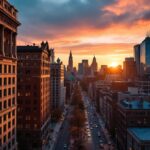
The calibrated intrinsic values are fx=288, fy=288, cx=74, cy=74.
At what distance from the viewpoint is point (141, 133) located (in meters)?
94.0

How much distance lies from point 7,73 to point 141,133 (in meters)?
49.0

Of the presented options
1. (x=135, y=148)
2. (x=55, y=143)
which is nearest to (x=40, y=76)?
(x=55, y=143)

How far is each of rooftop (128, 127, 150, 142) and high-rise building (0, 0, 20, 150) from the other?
3749 centimetres

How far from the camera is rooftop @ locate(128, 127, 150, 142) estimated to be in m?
86.3

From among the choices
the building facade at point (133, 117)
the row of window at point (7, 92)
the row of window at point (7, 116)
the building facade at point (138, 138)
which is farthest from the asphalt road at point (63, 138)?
the row of window at point (7, 92)

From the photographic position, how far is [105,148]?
119938mm

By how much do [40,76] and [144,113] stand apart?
44245 millimetres

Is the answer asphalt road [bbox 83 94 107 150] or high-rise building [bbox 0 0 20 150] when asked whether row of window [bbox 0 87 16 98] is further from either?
asphalt road [bbox 83 94 107 150]

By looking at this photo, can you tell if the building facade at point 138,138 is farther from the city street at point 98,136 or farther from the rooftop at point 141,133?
the city street at point 98,136

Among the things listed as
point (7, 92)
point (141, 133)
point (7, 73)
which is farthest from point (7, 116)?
point (141, 133)

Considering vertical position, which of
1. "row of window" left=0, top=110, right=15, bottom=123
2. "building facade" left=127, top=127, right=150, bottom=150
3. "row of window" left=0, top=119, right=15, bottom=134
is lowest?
"building facade" left=127, top=127, right=150, bottom=150

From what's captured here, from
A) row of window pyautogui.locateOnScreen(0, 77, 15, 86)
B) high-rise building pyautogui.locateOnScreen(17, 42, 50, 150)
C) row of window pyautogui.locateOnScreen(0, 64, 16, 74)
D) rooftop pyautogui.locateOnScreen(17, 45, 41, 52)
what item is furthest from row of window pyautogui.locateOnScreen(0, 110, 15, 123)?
rooftop pyautogui.locateOnScreen(17, 45, 41, 52)

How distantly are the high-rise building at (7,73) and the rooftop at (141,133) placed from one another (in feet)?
123

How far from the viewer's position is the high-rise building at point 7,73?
6644cm
